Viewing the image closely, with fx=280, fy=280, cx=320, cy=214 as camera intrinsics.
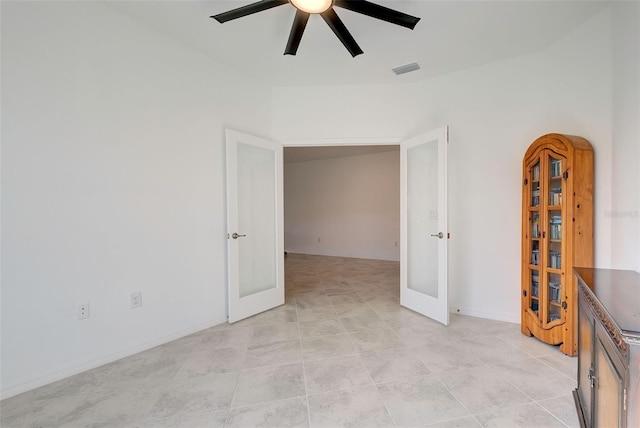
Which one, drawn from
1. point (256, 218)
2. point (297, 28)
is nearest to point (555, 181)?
point (297, 28)

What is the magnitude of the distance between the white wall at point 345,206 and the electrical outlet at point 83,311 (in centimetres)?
545

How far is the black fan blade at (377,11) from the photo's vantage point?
1718mm

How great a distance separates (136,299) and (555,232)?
3.55 metres

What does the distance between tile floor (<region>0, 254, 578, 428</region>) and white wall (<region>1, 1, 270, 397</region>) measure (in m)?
0.27

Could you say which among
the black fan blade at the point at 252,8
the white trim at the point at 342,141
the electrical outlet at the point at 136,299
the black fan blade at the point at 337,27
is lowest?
the electrical outlet at the point at 136,299

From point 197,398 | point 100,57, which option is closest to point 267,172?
point 100,57

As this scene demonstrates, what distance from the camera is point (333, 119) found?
3418 mm

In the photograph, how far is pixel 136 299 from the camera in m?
2.34

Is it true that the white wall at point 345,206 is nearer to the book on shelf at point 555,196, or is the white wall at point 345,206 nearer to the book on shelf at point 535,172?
the book on shelf at point 535,172

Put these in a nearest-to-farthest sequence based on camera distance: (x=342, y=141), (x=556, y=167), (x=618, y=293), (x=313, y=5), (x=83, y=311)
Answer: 1. (x=618, y=293)
2. (x=313, y=5)
3. (x=83, y=311)
4. (x=556, y=167)
5. (x=342, y=141)

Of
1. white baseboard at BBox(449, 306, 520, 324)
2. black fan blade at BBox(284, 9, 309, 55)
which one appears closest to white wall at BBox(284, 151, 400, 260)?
white baseboard at BBox(449, 306, 520, 324)

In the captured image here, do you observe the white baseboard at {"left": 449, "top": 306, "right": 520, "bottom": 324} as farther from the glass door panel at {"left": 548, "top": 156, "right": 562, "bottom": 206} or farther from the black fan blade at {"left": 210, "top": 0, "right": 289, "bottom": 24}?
the black fan blade at {"left": 210, "top": 0, "right": 289, "bottom": 24}

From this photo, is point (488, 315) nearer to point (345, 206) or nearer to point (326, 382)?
point (326, 382)

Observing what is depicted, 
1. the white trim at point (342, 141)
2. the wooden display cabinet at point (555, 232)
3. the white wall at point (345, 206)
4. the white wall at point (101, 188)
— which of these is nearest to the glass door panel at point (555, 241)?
the wooden display cabinet at point (555, 232)
